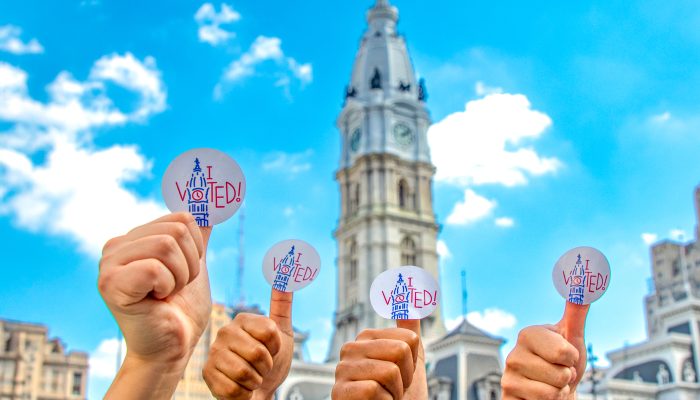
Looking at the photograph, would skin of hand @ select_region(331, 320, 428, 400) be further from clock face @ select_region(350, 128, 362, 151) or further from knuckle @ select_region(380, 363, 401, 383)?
clock face @ select_region(350, 128, 362, 151)

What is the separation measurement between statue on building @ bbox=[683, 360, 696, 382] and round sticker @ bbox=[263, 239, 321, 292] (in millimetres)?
53680

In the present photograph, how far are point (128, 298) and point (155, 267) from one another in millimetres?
221

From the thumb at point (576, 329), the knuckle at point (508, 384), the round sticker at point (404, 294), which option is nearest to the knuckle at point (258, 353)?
the round sticker at point (404, 294)

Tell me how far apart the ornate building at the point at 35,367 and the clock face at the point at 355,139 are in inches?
1172

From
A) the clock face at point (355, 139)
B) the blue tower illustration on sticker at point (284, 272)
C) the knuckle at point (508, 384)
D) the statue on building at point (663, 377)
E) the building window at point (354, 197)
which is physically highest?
the clock face at point (355, 139)

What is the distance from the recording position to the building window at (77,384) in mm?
57969

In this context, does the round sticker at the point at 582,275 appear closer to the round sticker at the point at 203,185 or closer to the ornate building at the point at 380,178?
the round sticker at the point at 203,185

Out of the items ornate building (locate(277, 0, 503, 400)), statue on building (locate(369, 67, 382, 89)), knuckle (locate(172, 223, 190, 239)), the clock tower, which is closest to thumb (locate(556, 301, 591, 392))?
knuckle (locate(172, 223, 190, 239))

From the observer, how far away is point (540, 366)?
5984mm

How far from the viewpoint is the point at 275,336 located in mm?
6340

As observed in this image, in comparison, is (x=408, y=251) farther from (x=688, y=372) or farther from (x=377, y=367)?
(x=377, y=367)

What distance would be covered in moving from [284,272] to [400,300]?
103 cm

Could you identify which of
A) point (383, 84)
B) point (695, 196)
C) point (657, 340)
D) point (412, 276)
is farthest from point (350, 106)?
point (412, 276)

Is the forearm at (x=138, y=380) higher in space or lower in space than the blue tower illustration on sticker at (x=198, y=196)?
lower
